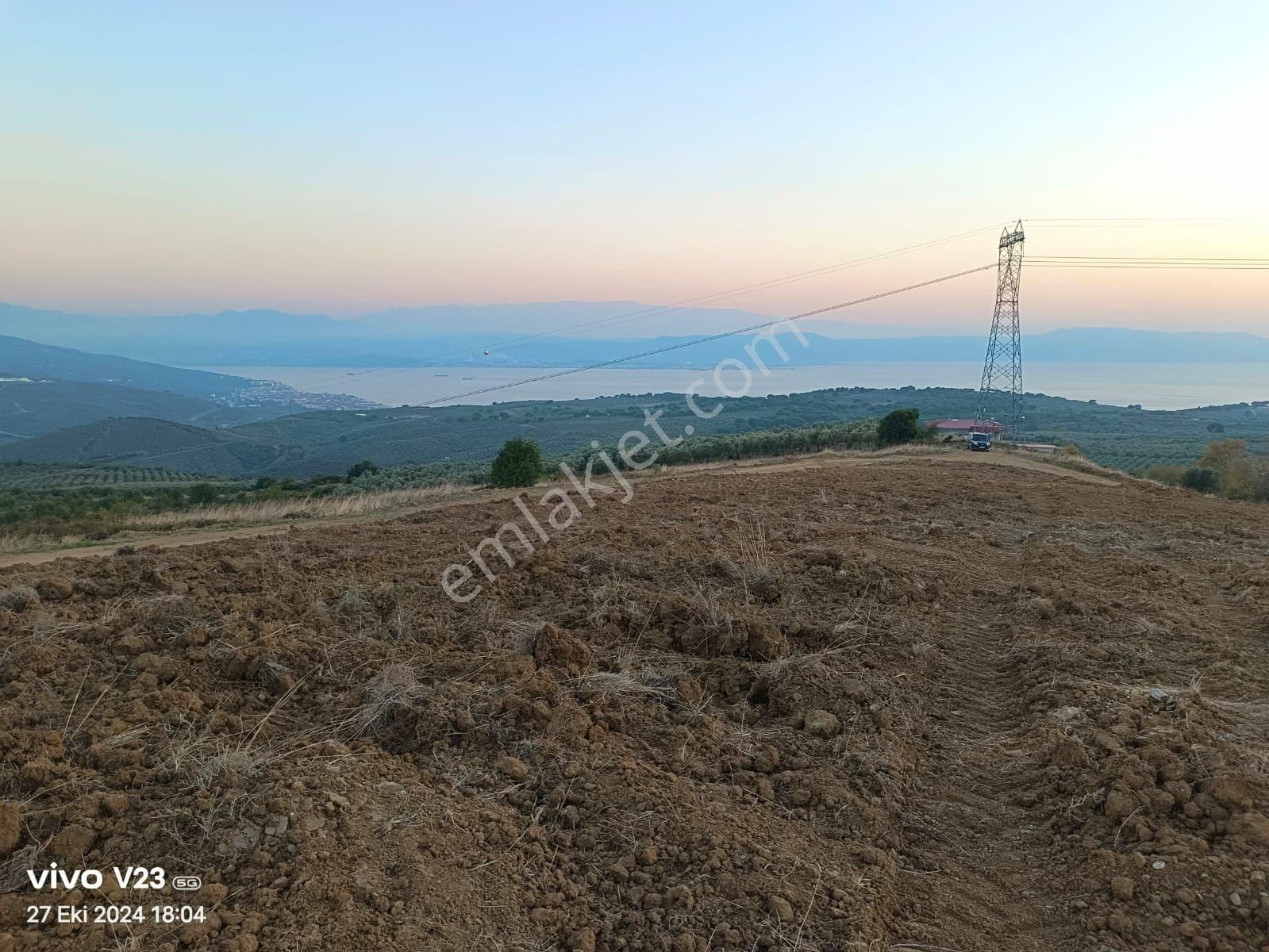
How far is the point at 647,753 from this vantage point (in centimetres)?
394

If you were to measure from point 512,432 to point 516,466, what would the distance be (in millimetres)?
53419

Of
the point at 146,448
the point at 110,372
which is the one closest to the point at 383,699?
the point at 146,448

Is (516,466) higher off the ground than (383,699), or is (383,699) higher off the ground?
(383,699)

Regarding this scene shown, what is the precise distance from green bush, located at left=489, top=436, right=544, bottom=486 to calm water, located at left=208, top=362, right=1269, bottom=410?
3603 cm

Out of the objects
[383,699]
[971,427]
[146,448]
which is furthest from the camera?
[146,448]

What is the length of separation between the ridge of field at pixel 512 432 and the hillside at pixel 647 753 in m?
47.3

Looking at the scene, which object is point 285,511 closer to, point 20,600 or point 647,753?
point 20,600

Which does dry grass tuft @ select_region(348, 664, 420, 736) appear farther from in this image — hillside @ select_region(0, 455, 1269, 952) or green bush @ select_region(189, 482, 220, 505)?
green bush @ select_region(189, 482, 220, 505)

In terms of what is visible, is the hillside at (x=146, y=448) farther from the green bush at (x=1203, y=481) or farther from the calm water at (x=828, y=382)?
the green bush at (x=1203, y=481)

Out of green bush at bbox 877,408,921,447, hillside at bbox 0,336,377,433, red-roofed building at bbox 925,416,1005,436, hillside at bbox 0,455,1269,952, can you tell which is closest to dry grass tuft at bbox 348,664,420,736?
hillside at bbox 0,455,1269,952

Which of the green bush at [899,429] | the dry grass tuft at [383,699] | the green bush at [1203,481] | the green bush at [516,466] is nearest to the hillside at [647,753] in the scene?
the dry grass tuft at [383,699]

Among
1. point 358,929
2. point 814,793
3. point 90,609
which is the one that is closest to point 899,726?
point 814,793

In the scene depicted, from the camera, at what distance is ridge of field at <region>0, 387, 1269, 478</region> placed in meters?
60.3

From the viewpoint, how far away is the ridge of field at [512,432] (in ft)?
198
